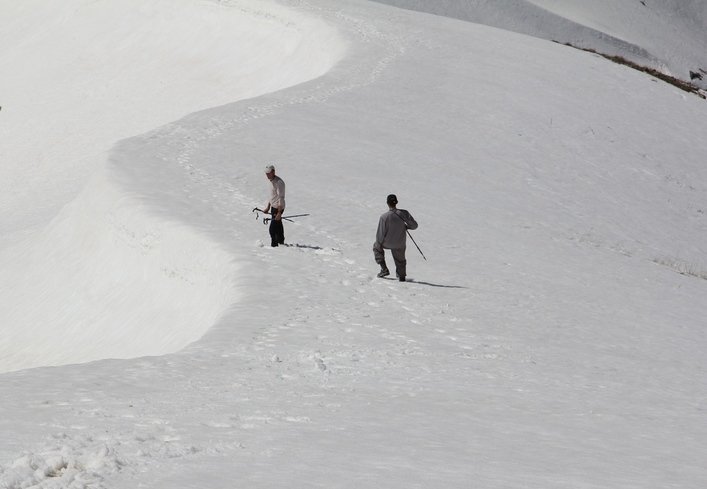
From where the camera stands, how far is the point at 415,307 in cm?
1495

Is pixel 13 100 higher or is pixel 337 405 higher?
pixel 13 100

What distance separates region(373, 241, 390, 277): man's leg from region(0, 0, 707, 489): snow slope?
11.1 inches

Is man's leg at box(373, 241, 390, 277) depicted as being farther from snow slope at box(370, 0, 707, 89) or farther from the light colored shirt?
snow slope at box(370, 0, 707, 89)

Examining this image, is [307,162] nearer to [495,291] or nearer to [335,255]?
[335,255]

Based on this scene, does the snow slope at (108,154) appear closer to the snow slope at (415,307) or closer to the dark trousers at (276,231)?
the snow slope at (415,307)

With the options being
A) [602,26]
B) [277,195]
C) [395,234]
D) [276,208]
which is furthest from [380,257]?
[602,26]

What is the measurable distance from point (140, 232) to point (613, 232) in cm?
1153

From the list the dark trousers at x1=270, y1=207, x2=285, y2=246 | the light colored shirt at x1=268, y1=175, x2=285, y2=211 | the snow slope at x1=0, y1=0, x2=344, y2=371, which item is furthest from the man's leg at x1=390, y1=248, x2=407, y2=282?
the snow slope at x1=0, y1=0, x2=344, y2=371

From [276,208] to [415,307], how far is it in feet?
11.9

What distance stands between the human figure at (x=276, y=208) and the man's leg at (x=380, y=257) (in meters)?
1.75

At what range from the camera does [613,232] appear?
24.3 meters

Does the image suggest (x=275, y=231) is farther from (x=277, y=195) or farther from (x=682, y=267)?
(x=682, y=267)

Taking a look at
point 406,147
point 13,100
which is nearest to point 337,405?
point 406,147

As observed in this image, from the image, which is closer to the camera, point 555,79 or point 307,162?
point 307,162
